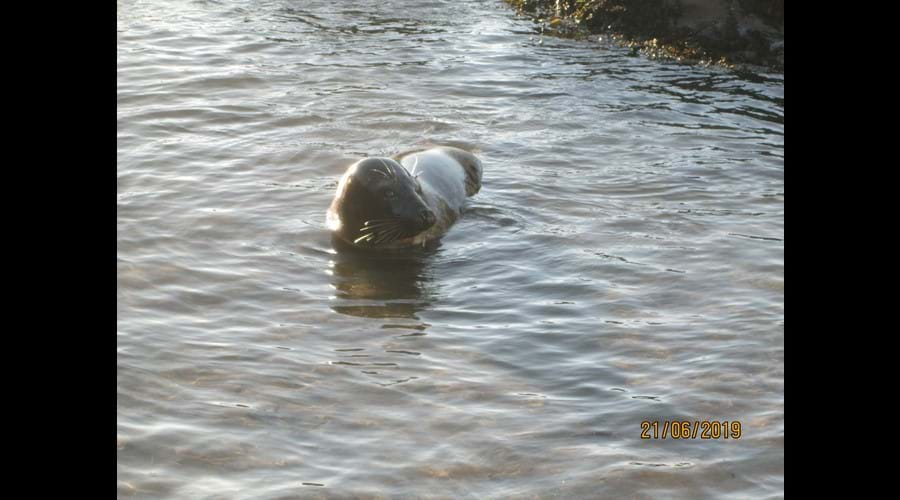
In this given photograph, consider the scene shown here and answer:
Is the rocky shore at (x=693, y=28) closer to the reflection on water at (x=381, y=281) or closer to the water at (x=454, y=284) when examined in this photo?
the water at (x=454, y=284)

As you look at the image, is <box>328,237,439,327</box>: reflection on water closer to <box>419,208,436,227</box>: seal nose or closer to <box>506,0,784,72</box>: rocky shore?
<box>419,208,436,227</box>: seal nose

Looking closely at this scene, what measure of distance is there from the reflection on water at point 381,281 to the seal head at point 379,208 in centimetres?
11

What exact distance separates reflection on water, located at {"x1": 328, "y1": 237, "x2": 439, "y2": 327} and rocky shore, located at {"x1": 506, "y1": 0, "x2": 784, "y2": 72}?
7198mm

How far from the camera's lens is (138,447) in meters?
4.30

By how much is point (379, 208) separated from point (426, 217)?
0.35 m

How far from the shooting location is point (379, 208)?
25.4 feet

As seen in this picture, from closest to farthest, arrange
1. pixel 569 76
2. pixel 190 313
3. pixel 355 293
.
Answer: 1. pixel 190 313
2. pixel 355 293
3. pixel 569 76

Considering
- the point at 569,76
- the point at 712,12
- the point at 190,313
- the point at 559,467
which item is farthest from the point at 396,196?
the point at 712,12

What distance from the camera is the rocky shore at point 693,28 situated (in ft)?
44.6

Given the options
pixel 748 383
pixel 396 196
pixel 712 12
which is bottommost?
pixel 748 383

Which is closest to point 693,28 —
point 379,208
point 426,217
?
point 426,217
